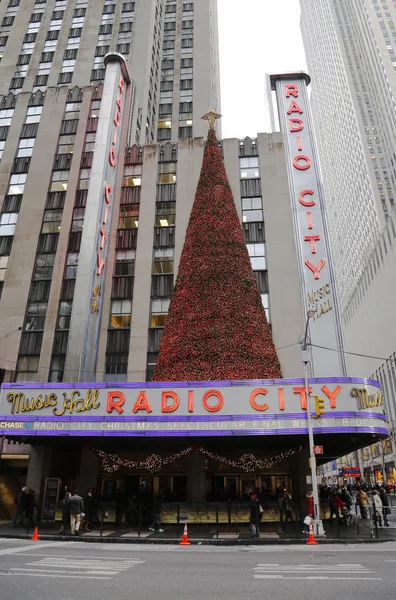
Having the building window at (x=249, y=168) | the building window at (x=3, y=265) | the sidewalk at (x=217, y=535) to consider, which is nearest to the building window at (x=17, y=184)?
the building window at (x=3, y=265)

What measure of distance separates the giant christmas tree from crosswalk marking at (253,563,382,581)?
40.1 feet

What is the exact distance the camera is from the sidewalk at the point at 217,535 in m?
17.4

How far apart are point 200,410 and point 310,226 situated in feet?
62.1

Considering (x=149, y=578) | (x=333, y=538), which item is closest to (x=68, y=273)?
(x=333, y=538)

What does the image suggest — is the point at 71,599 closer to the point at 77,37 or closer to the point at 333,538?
the point at 333,538

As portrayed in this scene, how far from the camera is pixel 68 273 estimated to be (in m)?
38.1

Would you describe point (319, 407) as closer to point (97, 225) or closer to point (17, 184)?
point (97, 225)

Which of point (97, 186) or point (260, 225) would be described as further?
point (260, 225)

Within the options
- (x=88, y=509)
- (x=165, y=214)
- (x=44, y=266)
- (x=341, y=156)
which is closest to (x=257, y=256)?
(x=165, y=214)

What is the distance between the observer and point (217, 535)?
18.2 m

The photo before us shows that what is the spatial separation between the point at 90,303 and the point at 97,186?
8.84 meters

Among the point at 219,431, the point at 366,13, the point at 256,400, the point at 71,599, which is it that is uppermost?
the point at 366,13

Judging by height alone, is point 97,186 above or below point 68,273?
above

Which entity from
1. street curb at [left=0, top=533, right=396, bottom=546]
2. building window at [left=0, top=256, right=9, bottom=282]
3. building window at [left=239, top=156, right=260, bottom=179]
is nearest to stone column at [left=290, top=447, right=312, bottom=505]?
street curb at [left=0, top=533, right=396, bottom=546]
